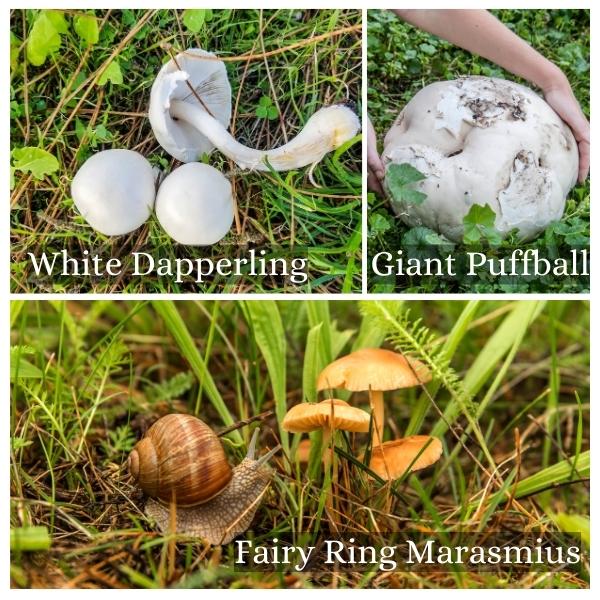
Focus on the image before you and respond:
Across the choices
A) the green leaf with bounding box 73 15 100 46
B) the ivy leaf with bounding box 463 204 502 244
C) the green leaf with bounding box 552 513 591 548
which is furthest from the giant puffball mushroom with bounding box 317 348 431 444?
Answer: the green leaf with bounding box 73 15 100 46

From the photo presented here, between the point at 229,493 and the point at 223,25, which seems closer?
the point at 229,493

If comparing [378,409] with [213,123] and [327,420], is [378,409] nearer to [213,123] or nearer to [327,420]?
[327,420]

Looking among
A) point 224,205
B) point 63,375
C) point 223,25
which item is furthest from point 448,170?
point 63,375

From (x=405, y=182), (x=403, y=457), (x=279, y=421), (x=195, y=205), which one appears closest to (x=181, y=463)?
(x=279, y=421)

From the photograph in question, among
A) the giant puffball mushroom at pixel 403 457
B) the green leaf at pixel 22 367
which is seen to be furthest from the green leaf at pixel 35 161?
the giant puffball mushroom at pixel 403 457

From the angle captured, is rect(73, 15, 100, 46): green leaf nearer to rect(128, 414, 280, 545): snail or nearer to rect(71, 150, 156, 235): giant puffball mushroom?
rect(71, 150, 156, 235): giant puffball mushroom

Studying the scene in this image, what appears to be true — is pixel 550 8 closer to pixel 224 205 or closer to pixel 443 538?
pixel 224 205
